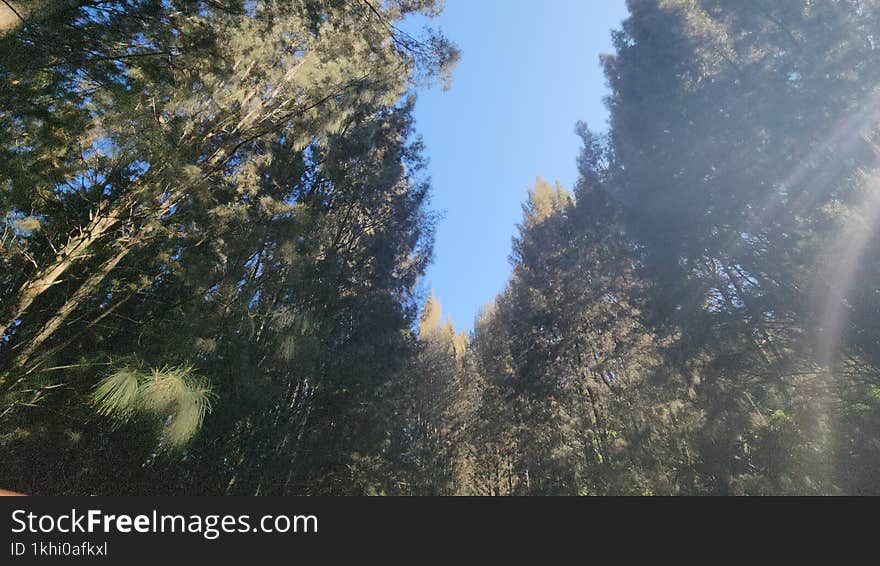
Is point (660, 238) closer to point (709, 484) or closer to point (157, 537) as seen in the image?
point (709, 484)

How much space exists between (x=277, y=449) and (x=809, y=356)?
692 centimetres

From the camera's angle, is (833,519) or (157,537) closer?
(157,537)

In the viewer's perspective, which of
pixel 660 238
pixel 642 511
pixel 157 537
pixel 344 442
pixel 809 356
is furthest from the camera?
pixel 660 238

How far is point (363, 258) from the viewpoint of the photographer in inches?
287

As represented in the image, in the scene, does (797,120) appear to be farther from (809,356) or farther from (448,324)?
(448,324)

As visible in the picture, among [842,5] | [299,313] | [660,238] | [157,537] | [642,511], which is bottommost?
[642,511]

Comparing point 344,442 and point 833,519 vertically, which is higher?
point 344,442

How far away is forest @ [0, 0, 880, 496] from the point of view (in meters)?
2.87

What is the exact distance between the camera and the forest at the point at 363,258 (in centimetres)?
287

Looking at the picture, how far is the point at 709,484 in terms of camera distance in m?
5.75

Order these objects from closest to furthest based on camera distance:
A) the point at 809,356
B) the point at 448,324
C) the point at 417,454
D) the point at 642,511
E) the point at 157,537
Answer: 1. the point at 157,537
2. the point at 642,511
3. the point at 809,356
4. the point at 417,454
5. the point at 448,324

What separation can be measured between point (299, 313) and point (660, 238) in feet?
20.2

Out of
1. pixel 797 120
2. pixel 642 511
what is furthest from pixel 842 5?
pixel 642 511

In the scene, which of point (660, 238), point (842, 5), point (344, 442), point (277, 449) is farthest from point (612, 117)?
point (277, 449)
